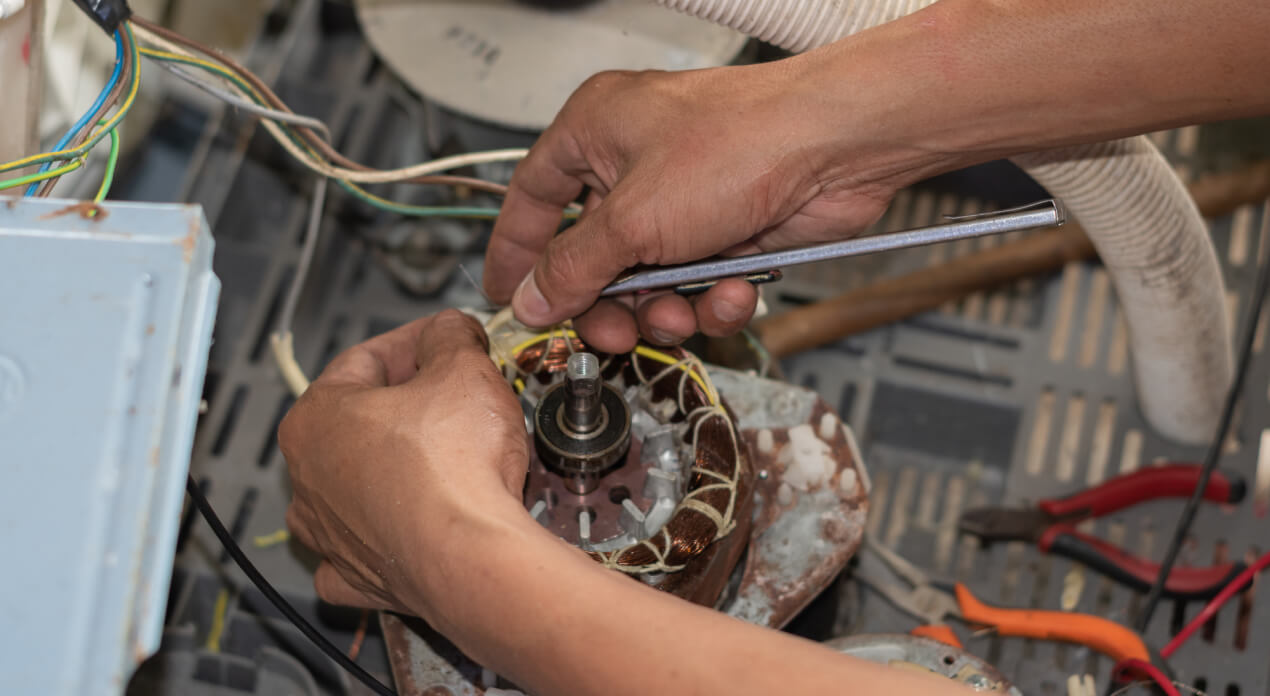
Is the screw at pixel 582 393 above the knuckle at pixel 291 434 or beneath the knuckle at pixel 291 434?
above

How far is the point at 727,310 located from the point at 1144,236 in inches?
17.7

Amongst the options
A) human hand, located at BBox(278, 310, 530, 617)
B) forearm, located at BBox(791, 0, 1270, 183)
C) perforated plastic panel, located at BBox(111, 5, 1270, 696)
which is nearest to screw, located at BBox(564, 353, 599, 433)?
human hand, located at BBox(278, 310, 530, 617)

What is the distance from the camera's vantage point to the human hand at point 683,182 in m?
Result: 0.84

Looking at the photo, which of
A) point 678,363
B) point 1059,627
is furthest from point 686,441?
point 1059,627

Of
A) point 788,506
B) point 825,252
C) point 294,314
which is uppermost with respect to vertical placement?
point 825,252

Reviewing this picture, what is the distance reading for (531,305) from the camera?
92 centimetres

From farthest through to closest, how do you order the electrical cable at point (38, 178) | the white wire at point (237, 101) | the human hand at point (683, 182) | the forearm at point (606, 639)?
the white wire at point (237, 101)
the human hand at point (683, 182)
the electrical cable at point (38, 178)
the forearm at point (606, 639)

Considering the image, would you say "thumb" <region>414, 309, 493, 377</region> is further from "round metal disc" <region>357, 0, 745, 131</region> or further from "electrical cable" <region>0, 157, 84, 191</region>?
"round metal disc" <region>357, 0, 745, 131</region>

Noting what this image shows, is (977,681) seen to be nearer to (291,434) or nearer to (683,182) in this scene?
(683,182)

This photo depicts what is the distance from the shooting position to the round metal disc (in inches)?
49.4

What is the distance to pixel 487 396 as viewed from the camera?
2.56 ft

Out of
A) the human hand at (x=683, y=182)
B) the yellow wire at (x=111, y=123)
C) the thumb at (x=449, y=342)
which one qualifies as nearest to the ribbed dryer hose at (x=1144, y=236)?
the human hand at (x=683, y=182)

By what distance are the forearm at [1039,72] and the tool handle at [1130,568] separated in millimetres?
501

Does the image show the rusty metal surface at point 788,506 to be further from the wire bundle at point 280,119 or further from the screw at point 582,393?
the wire bundle at point 280,119
